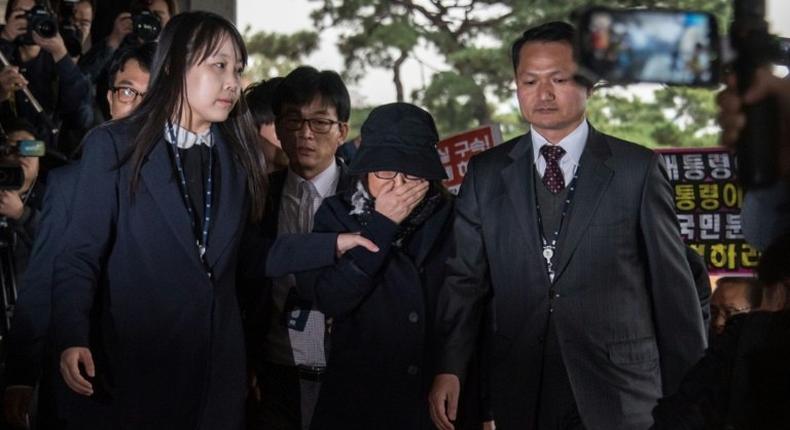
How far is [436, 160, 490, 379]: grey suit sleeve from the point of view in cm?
443

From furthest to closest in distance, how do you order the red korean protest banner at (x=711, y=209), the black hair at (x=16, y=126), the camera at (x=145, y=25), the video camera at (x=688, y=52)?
the red korean protest banner at (x=711, y=209) < the camera at (x=145, y=25) < the black hair at (x=16, y=126) < the video camera at (x=688, y=52)

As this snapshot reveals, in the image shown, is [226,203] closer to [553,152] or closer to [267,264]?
[267,264]

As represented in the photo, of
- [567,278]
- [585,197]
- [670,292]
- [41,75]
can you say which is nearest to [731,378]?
[670,292]

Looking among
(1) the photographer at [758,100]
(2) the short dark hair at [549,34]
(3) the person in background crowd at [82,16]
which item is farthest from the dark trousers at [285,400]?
(3) the person in background crowd at [82,16]

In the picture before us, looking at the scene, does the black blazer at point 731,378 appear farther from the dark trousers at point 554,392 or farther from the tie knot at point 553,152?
the tie knot at point 553,152

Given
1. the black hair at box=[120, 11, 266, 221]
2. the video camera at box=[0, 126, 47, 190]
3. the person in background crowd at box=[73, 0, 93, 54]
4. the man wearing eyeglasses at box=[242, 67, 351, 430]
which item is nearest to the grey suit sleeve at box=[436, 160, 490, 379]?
the man wearing eyeglasses at box=[242, 67, 351, 430]

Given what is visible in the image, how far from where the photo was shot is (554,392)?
170 inches

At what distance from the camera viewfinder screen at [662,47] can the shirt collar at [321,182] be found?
9.86 feet

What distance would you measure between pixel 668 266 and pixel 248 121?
1.37m

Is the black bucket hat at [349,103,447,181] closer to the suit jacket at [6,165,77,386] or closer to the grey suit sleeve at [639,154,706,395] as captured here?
the grey suit sleeve at [639,154,706,395]

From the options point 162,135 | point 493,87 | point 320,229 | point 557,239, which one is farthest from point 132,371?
point 493,87

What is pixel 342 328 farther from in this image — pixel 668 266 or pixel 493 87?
pixel 493 87

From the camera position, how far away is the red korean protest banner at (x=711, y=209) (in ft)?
27.9

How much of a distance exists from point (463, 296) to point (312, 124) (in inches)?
44.2
